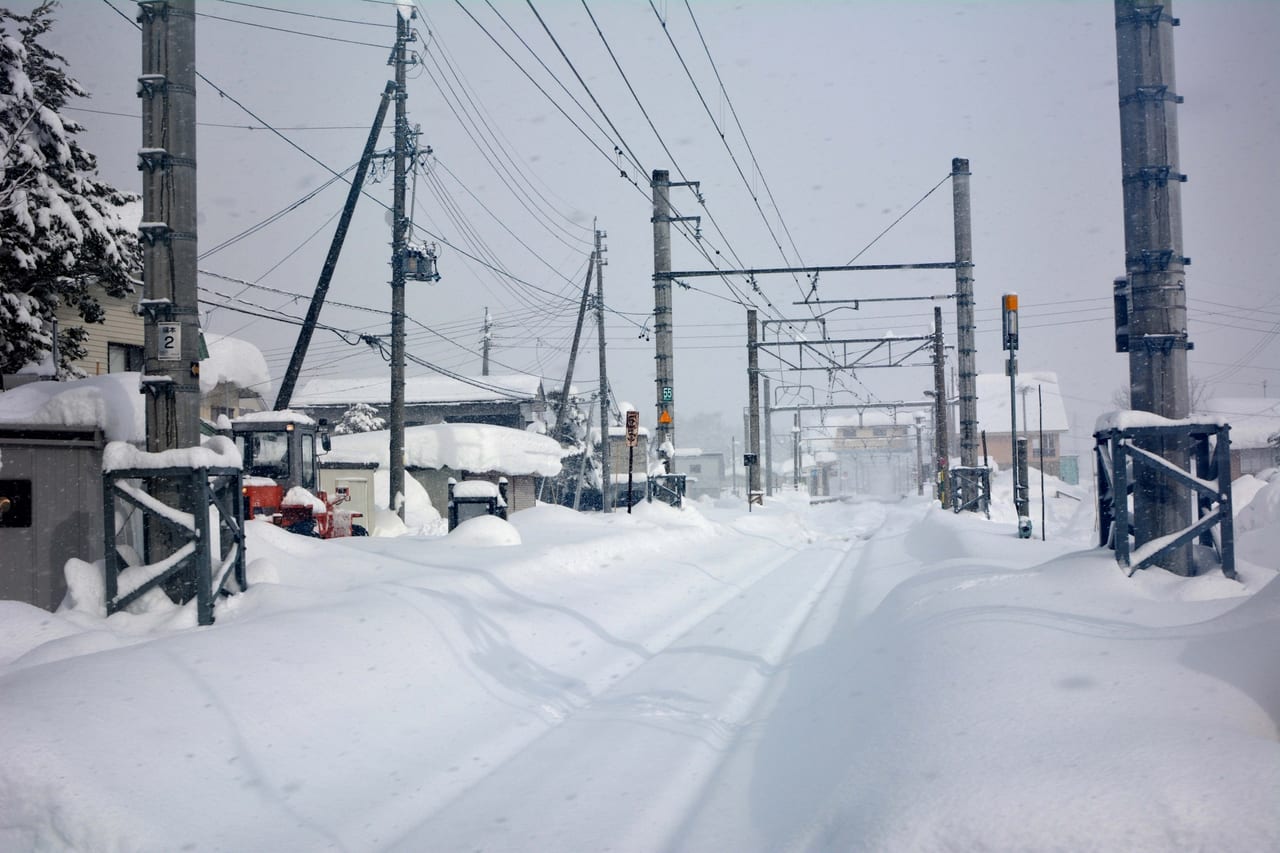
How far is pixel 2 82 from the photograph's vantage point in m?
15.2

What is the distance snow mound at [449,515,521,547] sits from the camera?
1412 cm

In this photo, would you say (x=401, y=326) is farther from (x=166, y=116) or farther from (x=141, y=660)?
(x=141, y=660)

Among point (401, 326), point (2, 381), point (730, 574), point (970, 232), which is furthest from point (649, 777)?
point (970, 232)

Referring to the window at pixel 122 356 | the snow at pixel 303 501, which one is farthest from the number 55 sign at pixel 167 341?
the window at pixel 122 356

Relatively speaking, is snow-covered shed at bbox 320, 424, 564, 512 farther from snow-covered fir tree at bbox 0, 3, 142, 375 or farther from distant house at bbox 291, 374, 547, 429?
snow-covered fir tree at bbox 0, 3, 142, 375

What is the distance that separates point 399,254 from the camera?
2483cm

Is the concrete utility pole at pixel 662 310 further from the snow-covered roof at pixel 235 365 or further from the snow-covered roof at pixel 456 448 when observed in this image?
the snow-covered roof at pixel 456 448

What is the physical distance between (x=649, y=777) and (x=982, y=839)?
258cm

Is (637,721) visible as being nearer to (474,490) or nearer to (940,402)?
(474,490)

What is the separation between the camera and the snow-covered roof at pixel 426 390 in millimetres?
57625

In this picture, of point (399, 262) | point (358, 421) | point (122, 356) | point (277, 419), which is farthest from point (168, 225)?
point (358, 421)

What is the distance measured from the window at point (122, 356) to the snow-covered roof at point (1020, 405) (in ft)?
227

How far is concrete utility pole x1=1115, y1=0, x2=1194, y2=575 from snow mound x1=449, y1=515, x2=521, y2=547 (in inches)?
354

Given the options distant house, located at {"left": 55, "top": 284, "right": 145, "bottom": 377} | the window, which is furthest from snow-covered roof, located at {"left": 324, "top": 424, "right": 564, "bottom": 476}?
distant house, located at {"left": 55, "top": 284, "right": 145, "bottom": 377}
